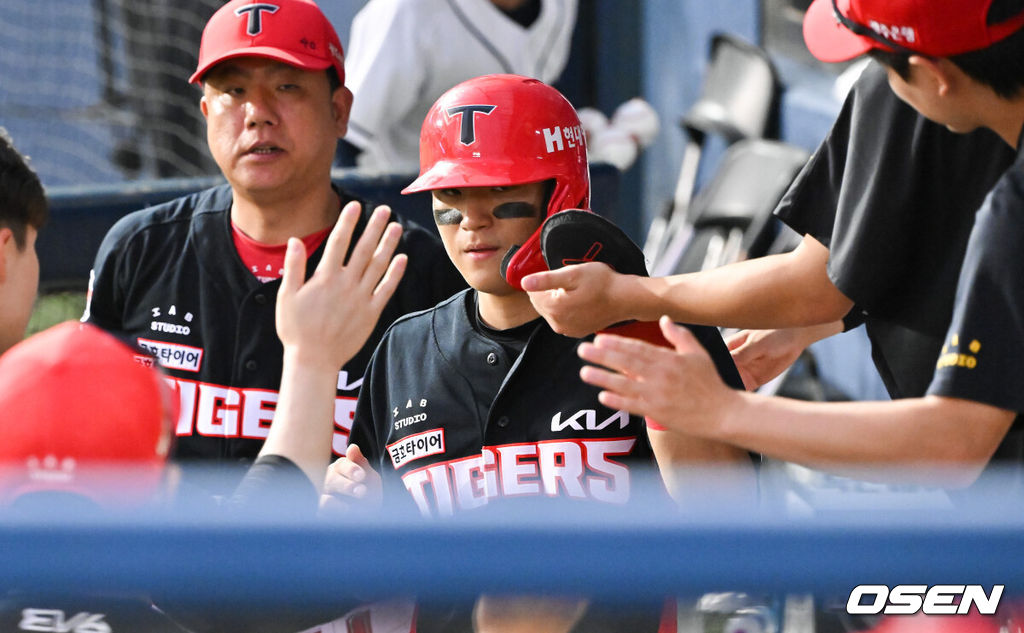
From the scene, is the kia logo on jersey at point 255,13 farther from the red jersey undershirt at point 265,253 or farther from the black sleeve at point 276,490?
the black sleeve at point 276,490

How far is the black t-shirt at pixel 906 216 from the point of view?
1.80 m

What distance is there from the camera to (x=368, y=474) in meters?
2.01

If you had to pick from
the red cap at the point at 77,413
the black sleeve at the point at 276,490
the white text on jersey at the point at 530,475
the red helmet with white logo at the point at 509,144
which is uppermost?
the red helmet with white logo at the point at 509,144

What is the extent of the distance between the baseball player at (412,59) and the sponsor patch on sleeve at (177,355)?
1826 mm

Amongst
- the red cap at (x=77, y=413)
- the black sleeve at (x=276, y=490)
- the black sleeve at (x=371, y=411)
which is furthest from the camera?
the black sleeve at (x=371, y=411)

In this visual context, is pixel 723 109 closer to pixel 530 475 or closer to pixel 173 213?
pixel 173 213

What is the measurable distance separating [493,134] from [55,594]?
1217 mm

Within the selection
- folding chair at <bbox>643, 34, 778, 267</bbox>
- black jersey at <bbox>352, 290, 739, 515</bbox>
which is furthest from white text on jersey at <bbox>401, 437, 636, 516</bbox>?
folding chair at <bbox>643, 34, 778, 267</bbox>

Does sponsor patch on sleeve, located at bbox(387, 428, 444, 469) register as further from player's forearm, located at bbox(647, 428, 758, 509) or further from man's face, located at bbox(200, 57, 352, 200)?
man's face, located at bbox(200, 57, 352, 200)

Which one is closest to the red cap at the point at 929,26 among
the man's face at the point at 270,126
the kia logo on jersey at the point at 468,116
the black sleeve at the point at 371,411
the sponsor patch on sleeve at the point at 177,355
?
the kia logo on jersey at the point at 468,116

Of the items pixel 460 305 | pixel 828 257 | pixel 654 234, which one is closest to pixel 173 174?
pixel 654 234

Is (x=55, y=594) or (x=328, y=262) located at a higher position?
(x=328, y=262)

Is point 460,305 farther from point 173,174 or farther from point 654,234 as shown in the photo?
point 173,174

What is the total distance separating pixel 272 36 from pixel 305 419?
1.34 metres
